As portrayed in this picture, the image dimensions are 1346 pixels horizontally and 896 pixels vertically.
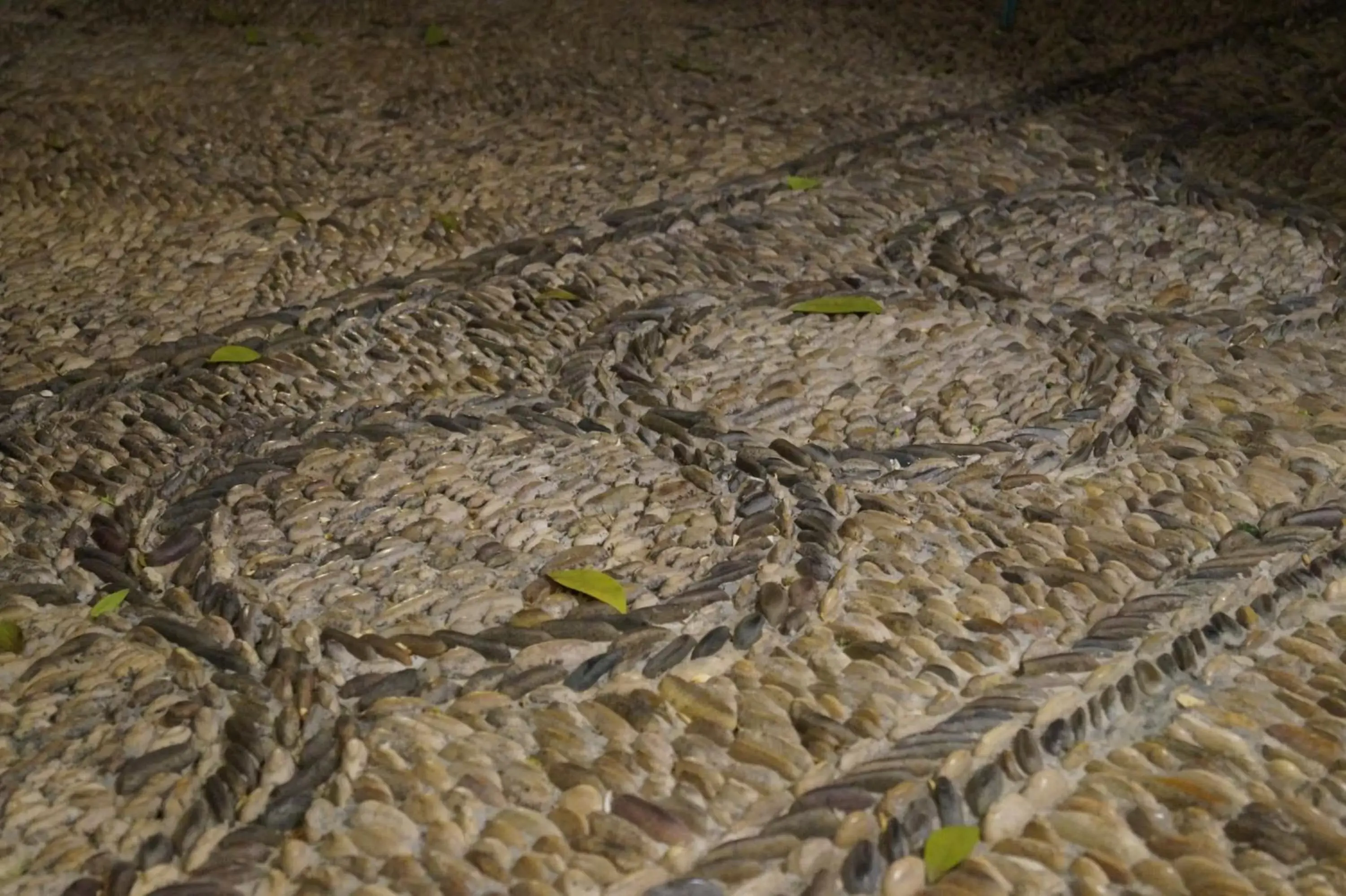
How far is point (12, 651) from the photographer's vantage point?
149 centimetres

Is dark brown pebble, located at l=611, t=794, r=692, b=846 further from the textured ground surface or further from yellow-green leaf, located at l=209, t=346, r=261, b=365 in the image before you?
yellow-green leaf, located at l=209, t=346, r=261, b=365

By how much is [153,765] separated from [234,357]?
798 mm

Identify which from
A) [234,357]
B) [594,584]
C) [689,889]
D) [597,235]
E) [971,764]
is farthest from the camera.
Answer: [597,235]

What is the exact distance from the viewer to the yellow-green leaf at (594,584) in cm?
153

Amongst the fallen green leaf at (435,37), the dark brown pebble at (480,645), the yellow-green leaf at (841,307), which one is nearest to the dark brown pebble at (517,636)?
the dark brown pebble at (480,645)

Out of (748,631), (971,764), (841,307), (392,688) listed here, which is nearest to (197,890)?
(392,688)

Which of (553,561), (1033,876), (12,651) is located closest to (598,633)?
(553,561)

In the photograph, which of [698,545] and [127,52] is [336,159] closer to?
[127,52]

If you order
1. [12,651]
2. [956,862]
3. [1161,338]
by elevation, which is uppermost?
[1161,338]

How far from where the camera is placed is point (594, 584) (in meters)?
1.54

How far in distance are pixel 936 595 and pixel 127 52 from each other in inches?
92.2

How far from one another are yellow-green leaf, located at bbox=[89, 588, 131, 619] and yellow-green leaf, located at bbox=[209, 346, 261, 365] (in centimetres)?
51

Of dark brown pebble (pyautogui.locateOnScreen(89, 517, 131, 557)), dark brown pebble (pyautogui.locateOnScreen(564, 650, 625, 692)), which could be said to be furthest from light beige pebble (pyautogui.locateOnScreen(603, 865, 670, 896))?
dark brown pebble (pyautogui.locateOnScreen(89, 517, 131, 557))

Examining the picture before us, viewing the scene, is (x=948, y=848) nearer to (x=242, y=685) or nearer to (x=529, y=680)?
(x=529, y=680)
